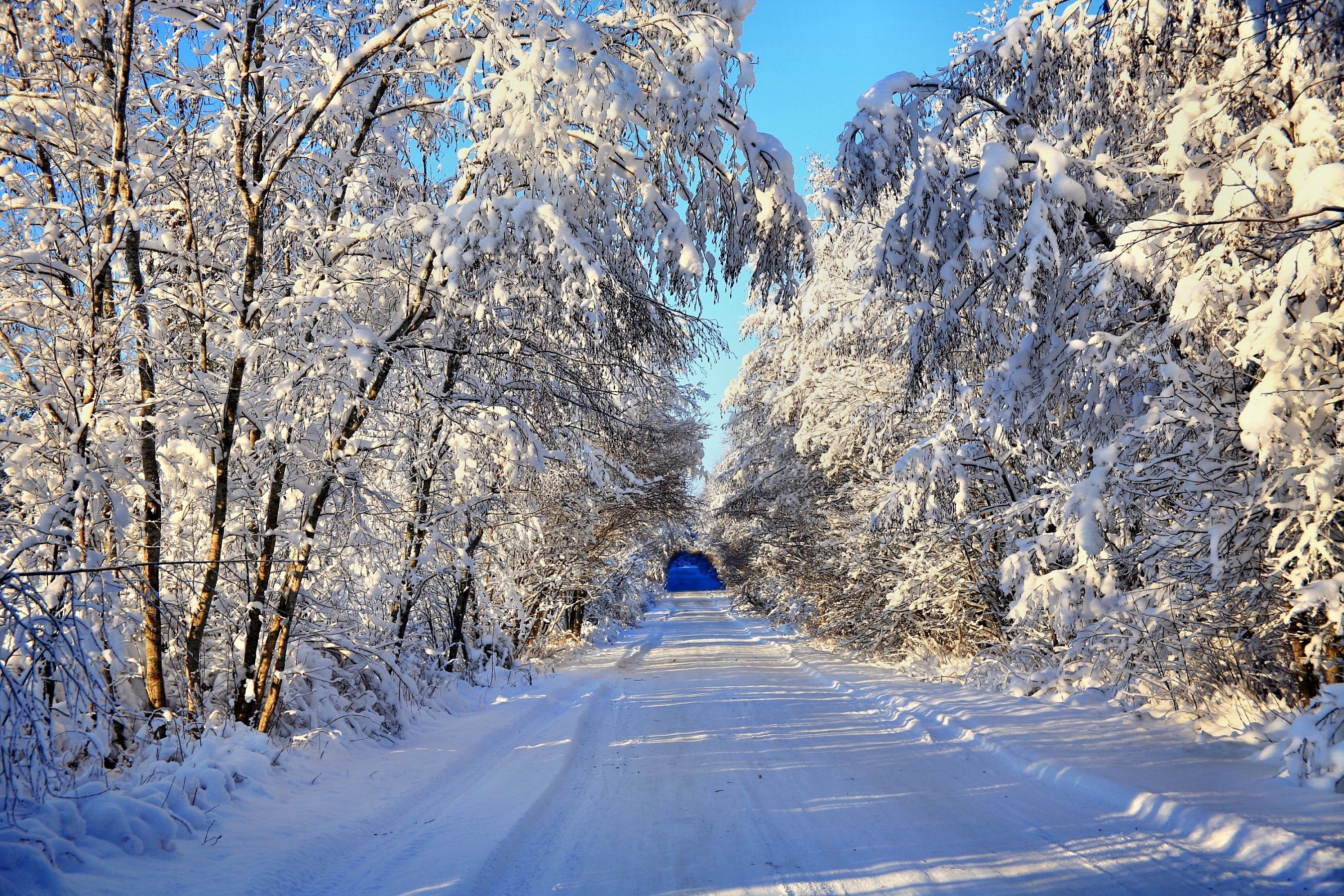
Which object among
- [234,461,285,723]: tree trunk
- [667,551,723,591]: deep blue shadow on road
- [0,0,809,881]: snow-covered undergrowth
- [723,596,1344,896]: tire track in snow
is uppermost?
[0,0,809,881]: snow-covered undergrowth

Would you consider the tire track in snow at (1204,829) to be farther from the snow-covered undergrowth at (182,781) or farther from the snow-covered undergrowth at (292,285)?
the snow-covered undergrowth at (182,781)

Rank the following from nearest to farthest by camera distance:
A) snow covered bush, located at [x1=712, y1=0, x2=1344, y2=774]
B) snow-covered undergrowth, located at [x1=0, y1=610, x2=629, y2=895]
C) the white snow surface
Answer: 1. snow-covered undergrowth, located at [x1=0, y1=610, x2=629, y2=895]
2. the white snow surface
3. snow covered bush, located at [x1=712, y1=0, x2=1344, y2=774]

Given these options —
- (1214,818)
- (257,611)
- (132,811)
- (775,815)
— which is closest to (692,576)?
(257,611)

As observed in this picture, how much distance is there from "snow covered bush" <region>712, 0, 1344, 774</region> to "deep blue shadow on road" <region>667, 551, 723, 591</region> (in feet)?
274

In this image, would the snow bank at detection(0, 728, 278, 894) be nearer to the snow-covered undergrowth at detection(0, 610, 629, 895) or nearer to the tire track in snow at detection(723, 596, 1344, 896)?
the snow-covered undergrowth at detection(0, 610, 629, 895)

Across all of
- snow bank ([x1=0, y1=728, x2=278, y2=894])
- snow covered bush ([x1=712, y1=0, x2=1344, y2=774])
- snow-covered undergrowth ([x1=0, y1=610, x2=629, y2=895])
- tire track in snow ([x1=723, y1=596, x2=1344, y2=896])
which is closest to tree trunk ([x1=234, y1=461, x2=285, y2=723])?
snow-covered undergrowth ([x1=0, y1=610, x2=629, y2=895])

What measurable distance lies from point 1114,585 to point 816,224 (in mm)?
13606

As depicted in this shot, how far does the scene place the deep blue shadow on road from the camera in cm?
9288

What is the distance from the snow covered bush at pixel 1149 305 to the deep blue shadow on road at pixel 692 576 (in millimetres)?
83384

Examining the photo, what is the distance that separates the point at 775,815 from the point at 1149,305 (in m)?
4.99

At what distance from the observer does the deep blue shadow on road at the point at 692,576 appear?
92.9 meters

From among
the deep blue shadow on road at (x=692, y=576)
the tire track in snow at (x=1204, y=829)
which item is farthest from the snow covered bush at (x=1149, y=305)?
the deep blue shadow on road at (x=692, y=576)

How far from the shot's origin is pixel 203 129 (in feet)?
20.4

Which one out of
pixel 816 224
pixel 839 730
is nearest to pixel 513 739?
pixel 839 730
